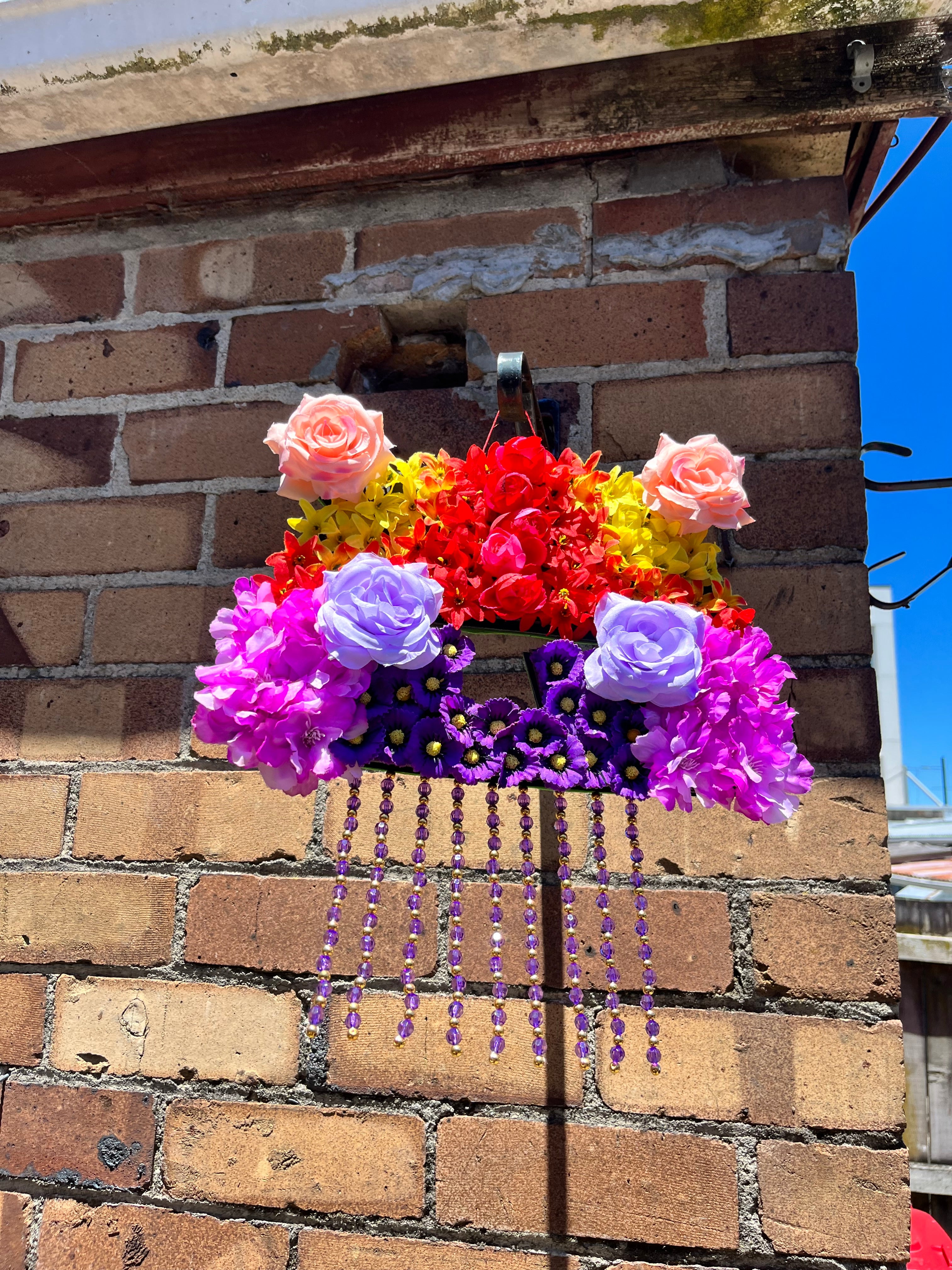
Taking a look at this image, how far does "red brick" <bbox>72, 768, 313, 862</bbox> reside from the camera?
2.89ft

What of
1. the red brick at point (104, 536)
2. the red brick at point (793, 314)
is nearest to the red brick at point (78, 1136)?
the red brick at point (104, 536)

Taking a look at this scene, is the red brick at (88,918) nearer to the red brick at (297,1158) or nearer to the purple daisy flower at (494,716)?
the red brick at (297,1158)

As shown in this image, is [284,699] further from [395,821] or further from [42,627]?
[42,627]

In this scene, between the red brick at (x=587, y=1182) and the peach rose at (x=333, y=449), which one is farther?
the red brick at (x=587, y=1182)

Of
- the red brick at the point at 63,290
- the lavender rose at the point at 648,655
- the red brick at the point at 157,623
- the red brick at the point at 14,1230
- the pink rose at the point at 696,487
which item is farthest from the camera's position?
the red brick at the point at 63,290

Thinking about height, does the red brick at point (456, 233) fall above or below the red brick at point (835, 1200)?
above

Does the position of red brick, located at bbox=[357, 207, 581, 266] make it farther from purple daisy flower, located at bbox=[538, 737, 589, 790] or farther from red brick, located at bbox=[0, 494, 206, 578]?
purple daisy flower, located at bbox=[538, 737, 589, 790]

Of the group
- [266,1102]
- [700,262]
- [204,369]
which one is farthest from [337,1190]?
[700,262]

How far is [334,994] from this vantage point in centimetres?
83

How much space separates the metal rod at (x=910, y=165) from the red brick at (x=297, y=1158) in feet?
3.86

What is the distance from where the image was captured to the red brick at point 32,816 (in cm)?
92

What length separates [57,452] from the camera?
3.35 ft

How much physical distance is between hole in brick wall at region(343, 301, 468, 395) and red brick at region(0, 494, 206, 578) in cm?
26

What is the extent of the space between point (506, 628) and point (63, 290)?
0.84 meters
